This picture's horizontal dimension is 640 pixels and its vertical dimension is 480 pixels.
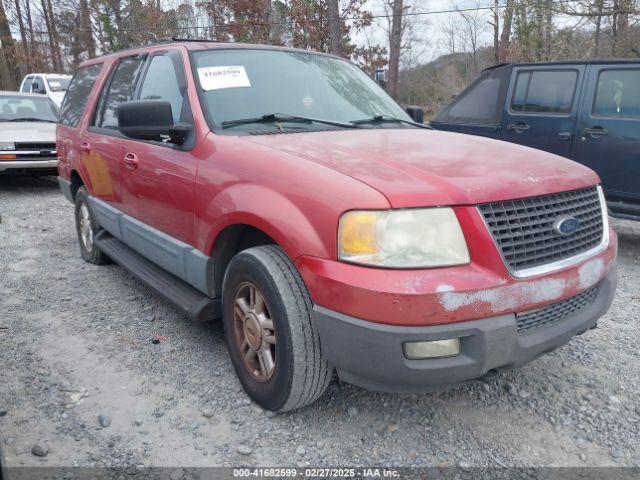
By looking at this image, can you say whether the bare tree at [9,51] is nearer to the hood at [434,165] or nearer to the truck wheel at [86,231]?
the truck wheel at [86,231]

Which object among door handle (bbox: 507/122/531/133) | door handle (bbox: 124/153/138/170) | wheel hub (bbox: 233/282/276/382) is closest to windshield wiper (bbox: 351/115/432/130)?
wheel hub (bbox: 233/282/276/382)

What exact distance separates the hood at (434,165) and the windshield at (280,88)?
1.15 feet

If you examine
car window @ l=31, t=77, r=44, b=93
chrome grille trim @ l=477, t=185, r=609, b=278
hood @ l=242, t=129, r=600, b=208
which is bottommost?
chrome grille trim @ l=477, t=185, r=609, b=278

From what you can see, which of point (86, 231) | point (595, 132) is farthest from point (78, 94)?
point (595, 132)

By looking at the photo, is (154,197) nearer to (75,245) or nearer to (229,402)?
(229,402)

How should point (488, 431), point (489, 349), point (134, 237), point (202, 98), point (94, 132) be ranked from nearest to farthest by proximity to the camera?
point (489, 349)
point (488, 431)
point (202, 98)
point (134, 237)
point (94, 132)

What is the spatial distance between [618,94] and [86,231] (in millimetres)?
5409

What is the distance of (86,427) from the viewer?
2.63m

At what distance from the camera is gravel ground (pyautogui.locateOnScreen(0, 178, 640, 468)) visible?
2441 mm

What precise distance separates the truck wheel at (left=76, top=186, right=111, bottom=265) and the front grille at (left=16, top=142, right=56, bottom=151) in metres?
4.14

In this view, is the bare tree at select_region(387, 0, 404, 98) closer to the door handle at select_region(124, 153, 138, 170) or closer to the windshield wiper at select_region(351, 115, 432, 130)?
the windshield wiper at select_region(351, 115, 432, 130)

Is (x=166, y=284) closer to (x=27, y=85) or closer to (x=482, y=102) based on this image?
(x=482, y=102)

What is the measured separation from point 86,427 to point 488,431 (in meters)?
1.94

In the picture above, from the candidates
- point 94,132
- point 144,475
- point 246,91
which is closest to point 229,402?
point 144,475
